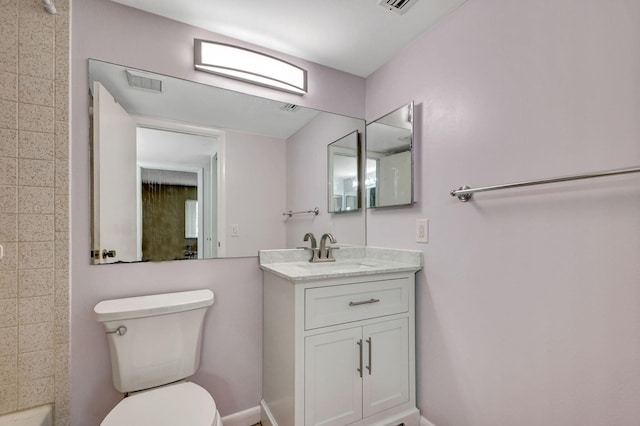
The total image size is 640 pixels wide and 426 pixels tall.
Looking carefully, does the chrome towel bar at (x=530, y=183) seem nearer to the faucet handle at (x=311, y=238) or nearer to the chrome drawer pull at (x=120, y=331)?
the faucet handle at (x=311, y=238)

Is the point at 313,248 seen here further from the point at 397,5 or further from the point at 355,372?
the point at 397,5

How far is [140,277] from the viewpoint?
1372 millimetres

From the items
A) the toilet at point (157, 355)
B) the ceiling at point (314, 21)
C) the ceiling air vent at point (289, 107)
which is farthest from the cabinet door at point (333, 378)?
the ceiling at point (314, 21)

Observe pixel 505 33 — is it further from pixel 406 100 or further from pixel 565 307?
pixel 565 307

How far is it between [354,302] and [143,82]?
4.99ft

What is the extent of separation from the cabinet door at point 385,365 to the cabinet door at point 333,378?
5 centimetres

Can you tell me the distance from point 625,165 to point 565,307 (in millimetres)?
512

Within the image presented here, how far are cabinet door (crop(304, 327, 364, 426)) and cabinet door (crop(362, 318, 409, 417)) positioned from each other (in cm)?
5

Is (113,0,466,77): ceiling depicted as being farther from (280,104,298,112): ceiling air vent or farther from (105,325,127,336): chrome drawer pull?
(105,325,127,336): chrome drawer pull

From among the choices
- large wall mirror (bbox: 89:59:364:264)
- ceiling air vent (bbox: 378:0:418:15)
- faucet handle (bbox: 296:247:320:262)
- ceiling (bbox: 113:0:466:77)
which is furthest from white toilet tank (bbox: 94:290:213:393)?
ceiling air vent (bbox: 378:0:418:15)

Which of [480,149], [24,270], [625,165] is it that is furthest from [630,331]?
[24,270]

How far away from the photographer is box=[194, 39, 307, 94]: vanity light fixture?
1.49m

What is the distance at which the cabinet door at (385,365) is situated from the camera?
139cm

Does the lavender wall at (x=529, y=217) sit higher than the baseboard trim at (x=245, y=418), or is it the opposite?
the lavender wall at (x=529, y=217)
